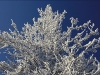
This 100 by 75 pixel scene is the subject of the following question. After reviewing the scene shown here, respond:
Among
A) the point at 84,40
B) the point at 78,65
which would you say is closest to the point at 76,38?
the point at 84,40

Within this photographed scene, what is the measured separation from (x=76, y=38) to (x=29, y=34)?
2.11 meters

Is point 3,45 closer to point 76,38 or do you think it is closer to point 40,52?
point 40,52

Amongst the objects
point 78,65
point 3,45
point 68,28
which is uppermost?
point 68,28

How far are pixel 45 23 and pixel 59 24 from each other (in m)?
0.89

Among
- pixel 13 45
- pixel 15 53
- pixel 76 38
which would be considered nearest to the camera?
pixel 13 45

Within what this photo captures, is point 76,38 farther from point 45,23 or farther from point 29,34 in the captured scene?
point 29,34

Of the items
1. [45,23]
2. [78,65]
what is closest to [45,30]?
[45,23]

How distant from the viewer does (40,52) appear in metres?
8.24

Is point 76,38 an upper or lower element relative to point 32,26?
lower

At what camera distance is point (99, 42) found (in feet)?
28.9

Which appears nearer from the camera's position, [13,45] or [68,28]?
[13,45]

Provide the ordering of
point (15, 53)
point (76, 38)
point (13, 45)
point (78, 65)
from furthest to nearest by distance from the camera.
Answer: point (76, 38)
point (15, 53)
point (13, 45)
point (78, 65)

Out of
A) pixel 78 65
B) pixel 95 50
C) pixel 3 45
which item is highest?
pixel 3 45

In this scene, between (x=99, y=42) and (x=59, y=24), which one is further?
(x=59, y=24)
